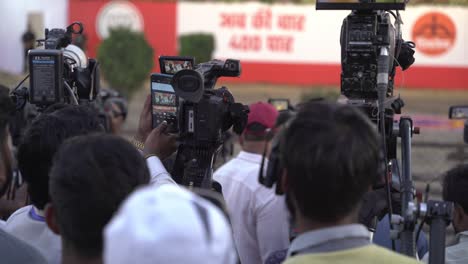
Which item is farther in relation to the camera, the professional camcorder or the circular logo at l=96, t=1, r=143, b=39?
the circular logo at l=96, t=1, r=143, b=39

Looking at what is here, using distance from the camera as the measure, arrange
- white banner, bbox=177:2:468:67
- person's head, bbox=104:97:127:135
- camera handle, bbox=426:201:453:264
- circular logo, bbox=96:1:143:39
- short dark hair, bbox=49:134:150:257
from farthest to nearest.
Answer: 1. circular logo, bbox=96:1:143:39
2. white banner, bbox=177:2:468:67
3. person's head, bbox=104:97:127:135
4. camera handle, bbox=426:201:453:264
5. short dark hair, bbox=49:134:150:257

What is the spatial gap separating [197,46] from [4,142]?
20351 mm

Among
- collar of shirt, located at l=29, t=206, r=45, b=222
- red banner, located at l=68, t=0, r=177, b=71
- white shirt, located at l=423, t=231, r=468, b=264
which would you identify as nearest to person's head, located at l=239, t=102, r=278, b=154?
white shirt, located at l=423, t=231, r=468, b=264

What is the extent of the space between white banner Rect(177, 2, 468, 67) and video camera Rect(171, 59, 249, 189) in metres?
21.3

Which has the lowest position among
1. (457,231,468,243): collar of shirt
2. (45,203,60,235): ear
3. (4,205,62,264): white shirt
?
(457,231,468,243): collar of shirt

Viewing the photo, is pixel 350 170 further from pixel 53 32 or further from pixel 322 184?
pixel 53 32

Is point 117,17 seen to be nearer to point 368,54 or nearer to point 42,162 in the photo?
point 368,54

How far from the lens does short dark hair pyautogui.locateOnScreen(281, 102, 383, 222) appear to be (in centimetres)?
226

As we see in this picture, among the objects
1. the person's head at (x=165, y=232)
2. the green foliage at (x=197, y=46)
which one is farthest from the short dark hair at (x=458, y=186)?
the green foliage at (x=197, y=46)

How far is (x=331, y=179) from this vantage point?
2.26 meters

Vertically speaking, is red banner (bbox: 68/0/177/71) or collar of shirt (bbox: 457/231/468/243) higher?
red banner (bbox: 68/0/177/71)

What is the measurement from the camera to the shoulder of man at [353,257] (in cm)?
228

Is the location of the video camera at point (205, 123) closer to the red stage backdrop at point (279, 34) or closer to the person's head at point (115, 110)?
the person's head at point (115, 110)

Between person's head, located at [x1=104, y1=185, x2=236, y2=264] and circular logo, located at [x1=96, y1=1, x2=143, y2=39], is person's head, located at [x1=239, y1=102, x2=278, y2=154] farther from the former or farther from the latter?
circular logo, located at [x1=96, y1=1, x2=143, y2=39]
